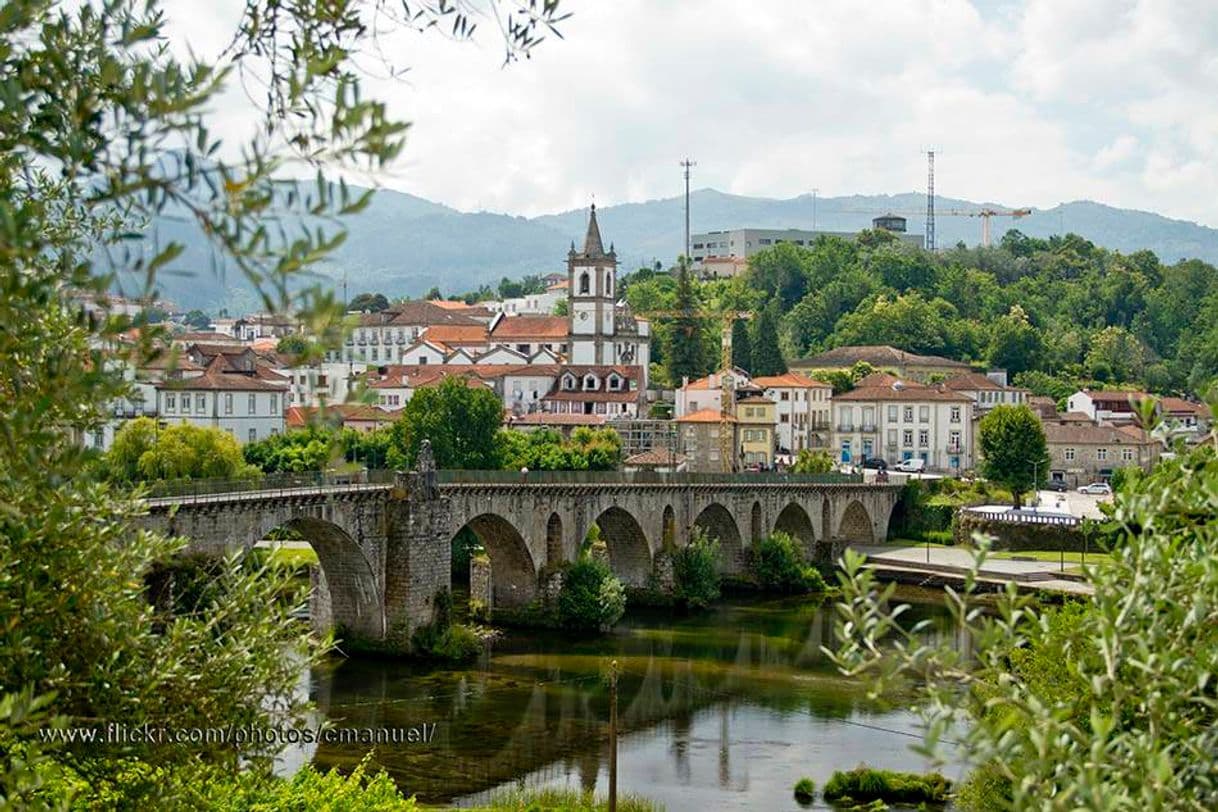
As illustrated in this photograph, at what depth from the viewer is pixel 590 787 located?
28500 millimetres

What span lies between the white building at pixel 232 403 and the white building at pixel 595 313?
30.2 metres

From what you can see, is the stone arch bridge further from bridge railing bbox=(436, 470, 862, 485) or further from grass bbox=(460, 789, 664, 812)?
grass bbox=(460, 789, 664, 812)

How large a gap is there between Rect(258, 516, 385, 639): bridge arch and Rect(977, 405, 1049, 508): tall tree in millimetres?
39746

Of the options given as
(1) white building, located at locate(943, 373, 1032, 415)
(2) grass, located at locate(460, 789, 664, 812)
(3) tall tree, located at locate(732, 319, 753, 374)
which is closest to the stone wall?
(1) white building, located at locate(943, 373, 1032, 415)

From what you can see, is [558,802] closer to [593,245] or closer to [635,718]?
[635,718]

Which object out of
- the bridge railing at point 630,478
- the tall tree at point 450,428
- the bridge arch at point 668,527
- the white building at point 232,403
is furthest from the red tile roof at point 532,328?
the bridge arch at point 668,527

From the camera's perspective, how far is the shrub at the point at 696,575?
2115 inches

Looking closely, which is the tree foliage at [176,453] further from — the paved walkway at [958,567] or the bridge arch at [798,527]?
the bridge arch at [798,527]

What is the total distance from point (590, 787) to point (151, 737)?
1933cm

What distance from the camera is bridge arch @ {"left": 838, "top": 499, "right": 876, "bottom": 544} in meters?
68.5

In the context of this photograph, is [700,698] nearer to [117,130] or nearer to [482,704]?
[482,704]

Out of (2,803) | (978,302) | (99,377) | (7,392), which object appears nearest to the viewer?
(2,803)

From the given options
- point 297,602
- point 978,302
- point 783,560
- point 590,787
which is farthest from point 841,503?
point 978,302

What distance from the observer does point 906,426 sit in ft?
278
